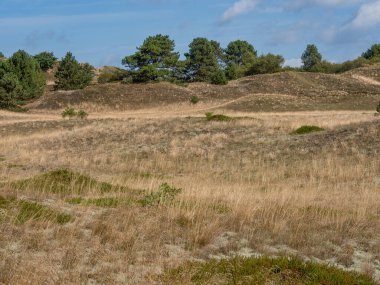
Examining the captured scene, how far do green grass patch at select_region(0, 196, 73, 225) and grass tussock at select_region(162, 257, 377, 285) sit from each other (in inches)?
106

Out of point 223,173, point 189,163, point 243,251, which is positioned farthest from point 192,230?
point 189,163

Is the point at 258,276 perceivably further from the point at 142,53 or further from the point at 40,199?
the point at 142,53

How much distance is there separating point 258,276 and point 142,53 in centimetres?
8083

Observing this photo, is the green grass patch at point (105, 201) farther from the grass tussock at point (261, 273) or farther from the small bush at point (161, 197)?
the grass tussock at point (261, 273)

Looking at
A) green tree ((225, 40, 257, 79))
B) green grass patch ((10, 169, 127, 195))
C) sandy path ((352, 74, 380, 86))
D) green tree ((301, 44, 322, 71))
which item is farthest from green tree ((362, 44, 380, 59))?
green grass patch ((10, 169, 127, 195))

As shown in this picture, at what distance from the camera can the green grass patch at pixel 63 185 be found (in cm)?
1154

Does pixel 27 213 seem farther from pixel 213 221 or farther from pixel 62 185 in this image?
pixel 62 185

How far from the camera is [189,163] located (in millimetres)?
20781

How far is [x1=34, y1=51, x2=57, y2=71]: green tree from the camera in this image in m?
108

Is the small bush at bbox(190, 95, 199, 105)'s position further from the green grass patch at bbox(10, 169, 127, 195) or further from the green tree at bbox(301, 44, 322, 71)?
the green tree at bbox(301, 44, 322, 71)

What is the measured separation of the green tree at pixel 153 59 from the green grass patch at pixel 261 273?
76.6 m

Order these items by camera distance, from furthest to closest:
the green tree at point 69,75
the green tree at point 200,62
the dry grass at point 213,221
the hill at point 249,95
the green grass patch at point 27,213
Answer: the green tree at point 200,62
the green tree at point 69,75
the hill at point 249,95
the green grass patch at point 27,213
the dry grass at point 213,221

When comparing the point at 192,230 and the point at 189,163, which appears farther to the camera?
the point at 189,163

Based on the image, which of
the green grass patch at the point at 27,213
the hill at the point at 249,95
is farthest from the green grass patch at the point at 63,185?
the hill at the point at 249,95
